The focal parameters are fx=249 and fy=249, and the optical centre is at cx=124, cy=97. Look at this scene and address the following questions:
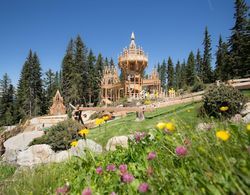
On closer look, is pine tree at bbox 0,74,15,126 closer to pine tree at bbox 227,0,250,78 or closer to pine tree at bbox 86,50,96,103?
pine tree at bbox 86,50,96,103

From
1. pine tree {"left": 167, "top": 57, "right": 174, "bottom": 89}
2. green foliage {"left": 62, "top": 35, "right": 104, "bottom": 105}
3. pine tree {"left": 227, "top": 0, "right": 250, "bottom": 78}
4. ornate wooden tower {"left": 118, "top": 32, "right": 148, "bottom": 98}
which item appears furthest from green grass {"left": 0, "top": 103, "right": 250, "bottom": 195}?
pine tree {"left": 167, "top": 57, "right": 174, "bottom": 89}

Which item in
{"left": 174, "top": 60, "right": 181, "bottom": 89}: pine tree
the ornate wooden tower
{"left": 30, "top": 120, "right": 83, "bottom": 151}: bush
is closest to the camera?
{"left": 30, "top": 120, "right": 83, "bottom": 151}: bush

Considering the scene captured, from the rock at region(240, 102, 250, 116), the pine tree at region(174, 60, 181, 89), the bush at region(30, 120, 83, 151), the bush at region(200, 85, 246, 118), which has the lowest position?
the bush at region(30, 120, 83, 151)

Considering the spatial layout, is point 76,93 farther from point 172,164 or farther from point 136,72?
point 172,164

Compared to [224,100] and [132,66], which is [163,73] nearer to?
[132,66]

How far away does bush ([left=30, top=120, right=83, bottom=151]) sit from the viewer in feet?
34.6

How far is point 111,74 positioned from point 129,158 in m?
32.2

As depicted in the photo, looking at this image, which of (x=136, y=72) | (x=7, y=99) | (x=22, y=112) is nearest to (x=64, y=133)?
(x=136, y=72)

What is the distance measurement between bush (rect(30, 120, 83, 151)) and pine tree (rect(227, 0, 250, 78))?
2612 cm

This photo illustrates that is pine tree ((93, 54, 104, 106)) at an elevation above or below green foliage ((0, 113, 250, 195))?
above

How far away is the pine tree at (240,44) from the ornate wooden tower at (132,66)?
13.1 m

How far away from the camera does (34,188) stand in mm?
3213

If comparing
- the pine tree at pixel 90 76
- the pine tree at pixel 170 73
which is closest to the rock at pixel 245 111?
the pine tree at pixel 90 76

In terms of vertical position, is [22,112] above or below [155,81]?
below
